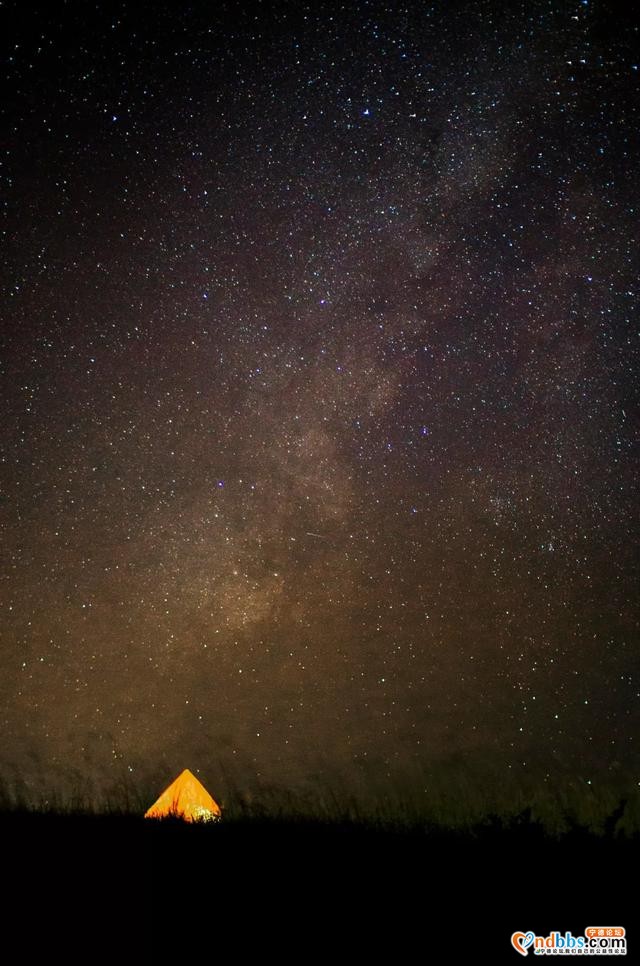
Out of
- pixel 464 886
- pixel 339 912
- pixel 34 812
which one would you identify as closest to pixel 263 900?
pixel 339 912

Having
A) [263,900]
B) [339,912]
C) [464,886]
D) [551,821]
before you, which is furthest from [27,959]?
[551,821]

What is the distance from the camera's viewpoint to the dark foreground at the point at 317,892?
173 centimetres

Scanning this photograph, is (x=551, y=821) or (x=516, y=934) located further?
(x=551, y=821)

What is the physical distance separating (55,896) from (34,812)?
143 centimetres

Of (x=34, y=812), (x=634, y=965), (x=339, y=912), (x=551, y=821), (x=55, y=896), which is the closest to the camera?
(x=634, y=965)

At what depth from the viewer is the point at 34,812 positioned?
334cm

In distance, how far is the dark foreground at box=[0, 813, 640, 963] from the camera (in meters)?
1.73

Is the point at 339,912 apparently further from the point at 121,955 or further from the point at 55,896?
the point at 55,896

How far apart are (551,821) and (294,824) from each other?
113 cm

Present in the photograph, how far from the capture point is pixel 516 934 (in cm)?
169

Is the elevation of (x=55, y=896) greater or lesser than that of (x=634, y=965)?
greater

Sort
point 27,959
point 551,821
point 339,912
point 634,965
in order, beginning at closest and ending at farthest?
1. point 634,965
2. point 27,959
3. point 339,912
4. point 551,821

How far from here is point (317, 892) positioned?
200cm

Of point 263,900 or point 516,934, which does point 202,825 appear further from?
point 516,934
